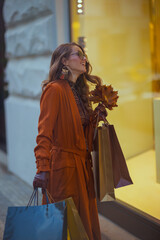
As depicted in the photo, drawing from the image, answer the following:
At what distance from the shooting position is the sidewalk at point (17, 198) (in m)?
2.78

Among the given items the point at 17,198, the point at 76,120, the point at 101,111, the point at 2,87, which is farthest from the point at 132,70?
the point at 2,87

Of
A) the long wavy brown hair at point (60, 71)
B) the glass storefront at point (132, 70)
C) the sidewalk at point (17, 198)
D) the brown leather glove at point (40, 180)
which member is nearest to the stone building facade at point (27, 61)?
the sidewalk at point (17, 198)

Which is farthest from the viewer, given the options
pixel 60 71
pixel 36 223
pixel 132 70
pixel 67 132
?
pixel 132 70

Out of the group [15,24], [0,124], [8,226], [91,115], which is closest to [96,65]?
[91,115]

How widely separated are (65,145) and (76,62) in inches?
22.7

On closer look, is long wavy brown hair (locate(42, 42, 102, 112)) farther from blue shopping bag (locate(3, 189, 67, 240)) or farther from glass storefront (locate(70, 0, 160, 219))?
glass storefront (locate(70, 0, 160, 219))

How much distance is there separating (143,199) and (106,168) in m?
1.12

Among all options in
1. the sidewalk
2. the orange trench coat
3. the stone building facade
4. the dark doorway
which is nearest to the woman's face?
the orange trench coat

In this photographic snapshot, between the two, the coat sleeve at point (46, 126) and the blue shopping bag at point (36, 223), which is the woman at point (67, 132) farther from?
the blue shopping bag at point (36, 223)

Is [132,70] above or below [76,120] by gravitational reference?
above

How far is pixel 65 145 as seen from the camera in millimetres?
1968

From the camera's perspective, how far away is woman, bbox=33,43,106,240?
1915mm

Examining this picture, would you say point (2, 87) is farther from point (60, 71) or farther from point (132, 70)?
point (60, 71)

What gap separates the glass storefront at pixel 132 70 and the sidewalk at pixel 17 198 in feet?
0.98
